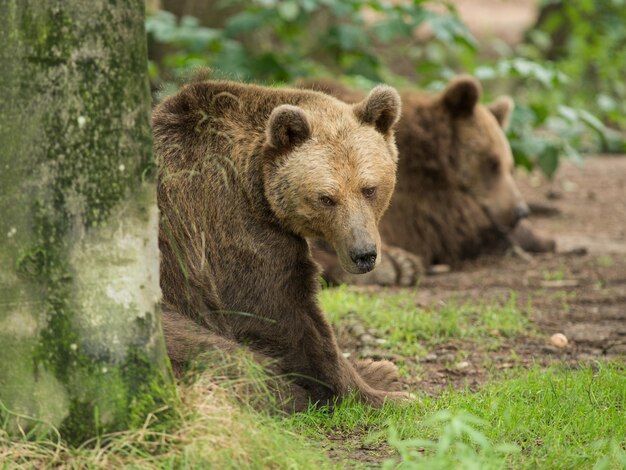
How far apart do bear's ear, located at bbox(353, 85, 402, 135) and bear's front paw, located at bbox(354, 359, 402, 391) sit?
4.37ft

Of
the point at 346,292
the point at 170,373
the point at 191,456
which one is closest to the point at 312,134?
the point at 170,373

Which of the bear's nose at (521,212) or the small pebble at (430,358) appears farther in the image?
the bear's nose at (521,212)

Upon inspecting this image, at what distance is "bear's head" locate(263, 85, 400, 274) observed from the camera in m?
4.81

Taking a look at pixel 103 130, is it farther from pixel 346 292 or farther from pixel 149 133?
pixel 346 292

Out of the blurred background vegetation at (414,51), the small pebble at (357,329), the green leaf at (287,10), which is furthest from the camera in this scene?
the blurred background vegetation at (414,51)

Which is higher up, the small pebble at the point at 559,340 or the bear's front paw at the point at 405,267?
the bear's front paw at the point at 405,267

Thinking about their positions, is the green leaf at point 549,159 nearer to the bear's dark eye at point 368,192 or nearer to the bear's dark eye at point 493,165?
the bear's dark eye at point 493,165

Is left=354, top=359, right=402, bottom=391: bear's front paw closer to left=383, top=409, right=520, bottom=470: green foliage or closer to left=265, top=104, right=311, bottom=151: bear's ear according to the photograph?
left=383, top=409, right=520, bottom=470: green foliage

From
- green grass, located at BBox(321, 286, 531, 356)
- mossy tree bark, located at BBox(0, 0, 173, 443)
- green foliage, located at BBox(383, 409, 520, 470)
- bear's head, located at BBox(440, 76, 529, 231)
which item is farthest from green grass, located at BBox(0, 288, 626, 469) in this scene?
bear's head, located at BBox(440, 76, 529, 231)

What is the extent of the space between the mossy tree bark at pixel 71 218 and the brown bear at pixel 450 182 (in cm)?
541

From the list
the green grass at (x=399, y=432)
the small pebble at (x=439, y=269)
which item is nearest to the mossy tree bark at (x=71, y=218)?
the green grass at (x=399, y=432)

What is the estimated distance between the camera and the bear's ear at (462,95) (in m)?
8.80

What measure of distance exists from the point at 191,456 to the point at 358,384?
151 centimetres

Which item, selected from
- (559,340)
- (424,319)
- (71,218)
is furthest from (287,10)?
(71,218)
